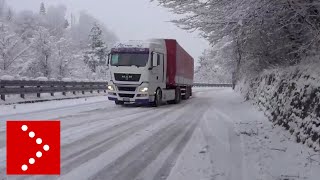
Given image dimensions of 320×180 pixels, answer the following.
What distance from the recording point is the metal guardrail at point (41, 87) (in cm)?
1984

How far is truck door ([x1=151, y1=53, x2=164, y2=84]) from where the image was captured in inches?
801

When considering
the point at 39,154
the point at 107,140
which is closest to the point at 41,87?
the point at 107,140

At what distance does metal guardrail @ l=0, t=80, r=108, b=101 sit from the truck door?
7069 millimetres

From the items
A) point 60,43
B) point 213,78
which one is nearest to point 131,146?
point 60,43

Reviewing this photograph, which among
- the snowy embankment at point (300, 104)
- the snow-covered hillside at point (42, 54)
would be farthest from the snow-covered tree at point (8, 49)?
the snowy embankment at point (300, 104)

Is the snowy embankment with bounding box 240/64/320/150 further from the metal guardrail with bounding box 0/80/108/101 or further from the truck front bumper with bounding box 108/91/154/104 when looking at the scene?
the metal guardrail with bounding box 0/80/108/101

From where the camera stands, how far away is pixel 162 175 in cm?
627

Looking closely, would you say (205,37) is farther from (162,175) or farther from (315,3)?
(162,175)

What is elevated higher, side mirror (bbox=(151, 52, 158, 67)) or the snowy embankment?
side mirror (bbox=(151, 52, 158, 67))

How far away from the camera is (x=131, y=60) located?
2016 cm

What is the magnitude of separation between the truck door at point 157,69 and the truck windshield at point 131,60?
0.53 metres

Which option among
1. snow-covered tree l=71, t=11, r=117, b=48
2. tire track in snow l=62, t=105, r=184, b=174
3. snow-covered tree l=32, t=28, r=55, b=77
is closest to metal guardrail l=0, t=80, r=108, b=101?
tire track in snow l=62, t=105, r=184, b=174

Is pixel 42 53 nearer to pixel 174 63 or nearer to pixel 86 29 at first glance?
pixel 174 63

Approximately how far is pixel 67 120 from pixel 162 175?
744cm
